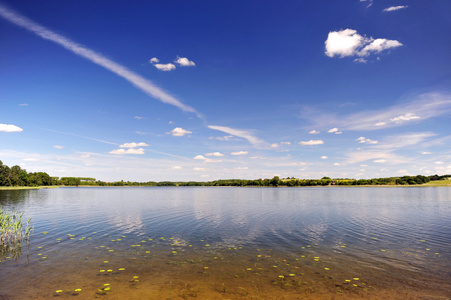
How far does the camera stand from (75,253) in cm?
2214

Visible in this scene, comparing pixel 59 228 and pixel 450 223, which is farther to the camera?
pixel 450 223

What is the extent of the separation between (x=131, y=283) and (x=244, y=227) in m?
22.7

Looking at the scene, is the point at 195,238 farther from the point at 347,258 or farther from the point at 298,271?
the point at 347,258

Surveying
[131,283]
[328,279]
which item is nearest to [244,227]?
[328,279]

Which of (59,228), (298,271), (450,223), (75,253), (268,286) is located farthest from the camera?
(450,223)

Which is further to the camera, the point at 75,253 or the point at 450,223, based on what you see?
the point at 450,223

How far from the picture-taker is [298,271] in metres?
17.7

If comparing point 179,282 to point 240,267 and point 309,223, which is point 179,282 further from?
point 309,223

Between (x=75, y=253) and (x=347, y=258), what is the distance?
83.0ft

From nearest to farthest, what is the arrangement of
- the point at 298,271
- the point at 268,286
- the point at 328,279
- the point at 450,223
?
the point at 268,286 < the point at 328,279 < the point at 298,271 < the point at 450,223

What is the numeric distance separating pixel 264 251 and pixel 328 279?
777 centimetres

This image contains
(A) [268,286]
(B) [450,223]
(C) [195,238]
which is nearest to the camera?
(A) [268,286]

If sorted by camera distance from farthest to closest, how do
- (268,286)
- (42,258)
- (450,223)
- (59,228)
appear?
(450,223)
(59,228)
(42,258)
(268,286)

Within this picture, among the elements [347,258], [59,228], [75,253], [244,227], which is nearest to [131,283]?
[75,253]
